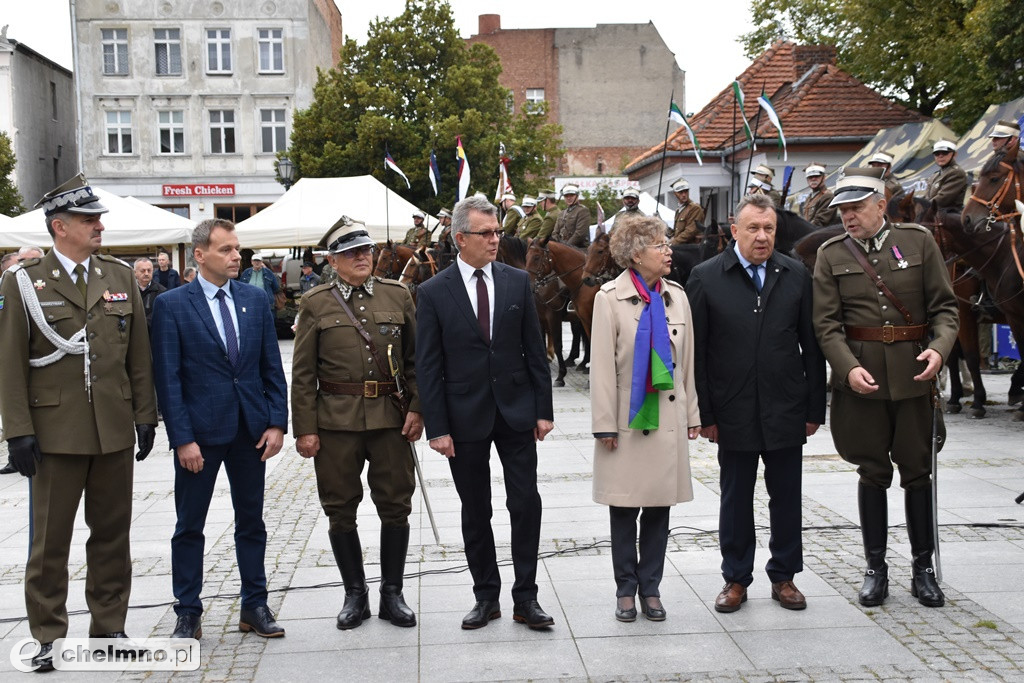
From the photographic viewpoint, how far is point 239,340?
568 centimetres

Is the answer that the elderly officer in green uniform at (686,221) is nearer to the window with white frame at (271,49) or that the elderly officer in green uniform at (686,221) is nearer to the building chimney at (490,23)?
the window with white frame at (271,49)

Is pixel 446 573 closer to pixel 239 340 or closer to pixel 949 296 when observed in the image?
pixel 239 340

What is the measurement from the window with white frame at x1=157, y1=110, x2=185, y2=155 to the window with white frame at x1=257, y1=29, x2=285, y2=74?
4044 mm

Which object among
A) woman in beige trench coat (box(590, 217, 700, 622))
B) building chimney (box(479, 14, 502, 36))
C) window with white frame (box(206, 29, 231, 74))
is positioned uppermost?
building chimney (box(479, 14, 502, 36))

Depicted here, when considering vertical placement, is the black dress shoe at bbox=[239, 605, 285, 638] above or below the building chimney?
below

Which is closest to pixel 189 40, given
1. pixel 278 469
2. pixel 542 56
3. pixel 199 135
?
pixel 199 135

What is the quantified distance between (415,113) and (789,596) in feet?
123

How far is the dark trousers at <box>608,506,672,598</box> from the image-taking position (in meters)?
5.79

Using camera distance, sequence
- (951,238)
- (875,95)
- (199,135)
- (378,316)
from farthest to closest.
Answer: (199,135) < (875,95) < (951,238) < (378,316)

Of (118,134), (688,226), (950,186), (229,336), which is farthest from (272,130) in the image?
(229,336)

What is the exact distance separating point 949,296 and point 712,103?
97.9 feet

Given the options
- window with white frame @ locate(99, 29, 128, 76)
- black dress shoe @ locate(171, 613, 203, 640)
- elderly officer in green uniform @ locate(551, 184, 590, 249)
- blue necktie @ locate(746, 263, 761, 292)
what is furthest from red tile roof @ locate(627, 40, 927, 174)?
window with white frame @ locate(99, 29, 128, 76)

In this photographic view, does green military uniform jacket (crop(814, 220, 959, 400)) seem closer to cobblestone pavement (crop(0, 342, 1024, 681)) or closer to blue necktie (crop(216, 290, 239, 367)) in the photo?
cobblestone pavement (crop(0, 342, 1024, 681))

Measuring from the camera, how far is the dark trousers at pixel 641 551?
19.0 feet
